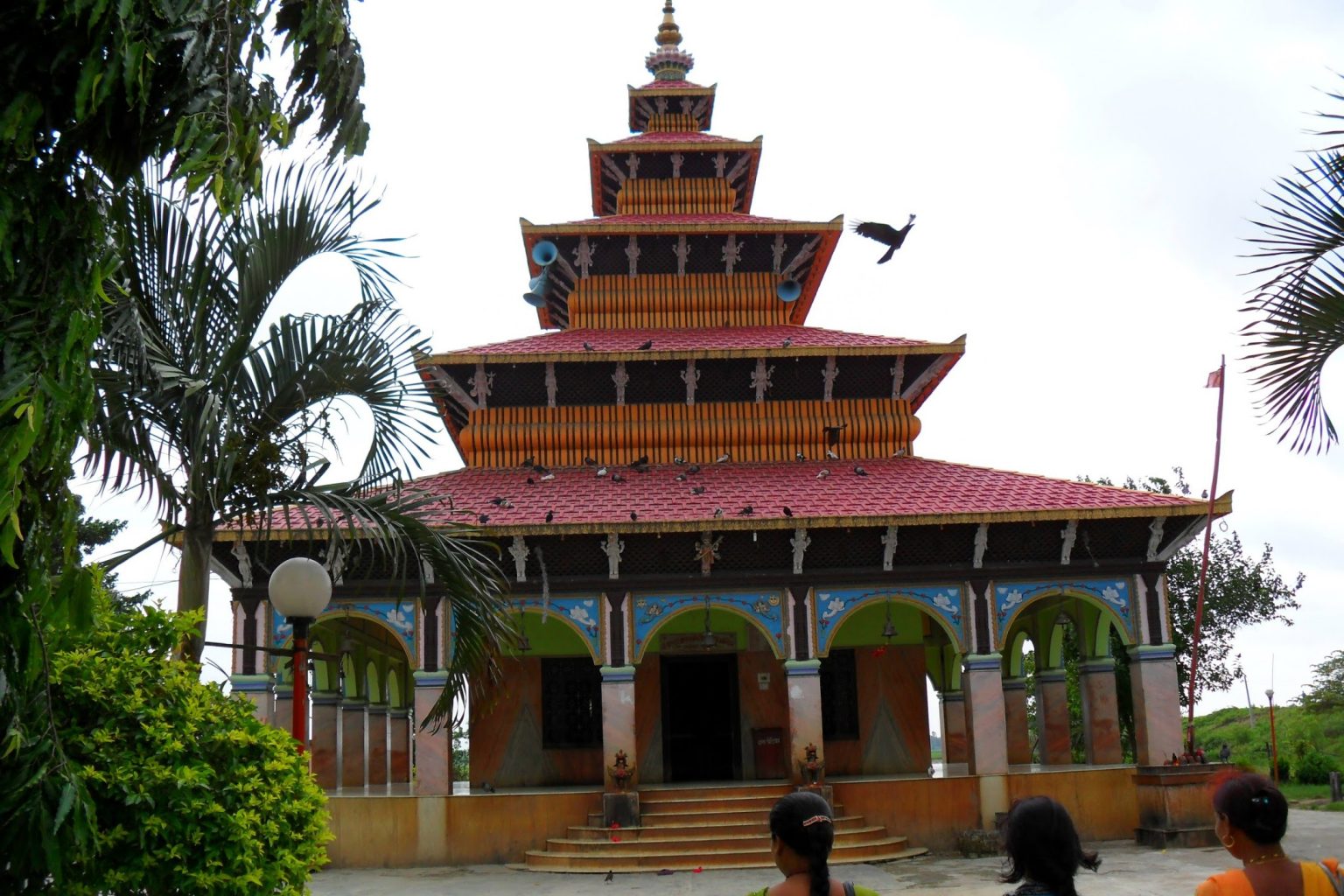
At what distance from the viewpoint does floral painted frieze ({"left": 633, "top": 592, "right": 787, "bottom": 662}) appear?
1669 centimetres

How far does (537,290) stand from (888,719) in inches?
356

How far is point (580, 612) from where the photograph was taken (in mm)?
16688

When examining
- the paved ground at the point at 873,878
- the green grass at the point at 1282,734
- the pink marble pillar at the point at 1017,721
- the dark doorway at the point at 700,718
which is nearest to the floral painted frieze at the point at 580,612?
the dark doorway at the point at 700,718

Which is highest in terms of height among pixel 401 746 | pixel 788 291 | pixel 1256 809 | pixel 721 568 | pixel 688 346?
pixel 788 291

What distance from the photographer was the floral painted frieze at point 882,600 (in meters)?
16.7

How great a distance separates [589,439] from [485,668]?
9.45 meters

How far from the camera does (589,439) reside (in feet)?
62.5

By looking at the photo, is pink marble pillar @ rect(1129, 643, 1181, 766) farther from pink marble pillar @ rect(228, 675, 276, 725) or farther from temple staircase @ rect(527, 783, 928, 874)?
pink marble pillar @ rect(228, 675, 276, 725)

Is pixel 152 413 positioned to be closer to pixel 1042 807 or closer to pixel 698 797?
pixel 1042 807

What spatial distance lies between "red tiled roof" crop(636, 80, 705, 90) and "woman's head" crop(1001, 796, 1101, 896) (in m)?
22.9

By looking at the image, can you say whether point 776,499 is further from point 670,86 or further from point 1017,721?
point 670,86

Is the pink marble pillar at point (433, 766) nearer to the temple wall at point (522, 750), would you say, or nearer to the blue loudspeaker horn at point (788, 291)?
the temple wall at point (522, 750)

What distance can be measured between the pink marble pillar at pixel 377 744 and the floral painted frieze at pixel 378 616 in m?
4.92

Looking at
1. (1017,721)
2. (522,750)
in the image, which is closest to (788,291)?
(1017,721)
